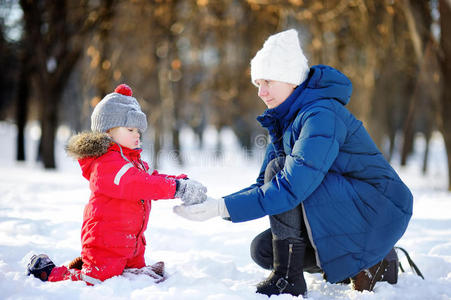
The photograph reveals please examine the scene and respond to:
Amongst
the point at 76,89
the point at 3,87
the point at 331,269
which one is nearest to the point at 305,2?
the point at 331,269

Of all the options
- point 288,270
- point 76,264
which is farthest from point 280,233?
point 76,264

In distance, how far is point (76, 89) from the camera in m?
17.2

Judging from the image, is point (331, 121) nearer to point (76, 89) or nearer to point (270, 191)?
point (270, 191)

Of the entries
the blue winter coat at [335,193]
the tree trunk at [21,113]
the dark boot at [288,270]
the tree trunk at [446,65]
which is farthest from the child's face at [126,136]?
the tree trunk at [21,113]

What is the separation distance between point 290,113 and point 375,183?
0.53 m

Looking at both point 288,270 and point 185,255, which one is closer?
point 288,270

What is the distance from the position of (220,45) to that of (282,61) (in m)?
9.79

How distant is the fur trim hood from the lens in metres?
2.00

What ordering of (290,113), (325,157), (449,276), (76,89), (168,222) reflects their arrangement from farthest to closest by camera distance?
(76,89) < (168,222) < (449,276) < (290,113) < (325,157)

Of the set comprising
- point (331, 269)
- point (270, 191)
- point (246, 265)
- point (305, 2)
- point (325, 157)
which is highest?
point (305, 2)

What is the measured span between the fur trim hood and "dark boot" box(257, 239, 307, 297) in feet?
3.37

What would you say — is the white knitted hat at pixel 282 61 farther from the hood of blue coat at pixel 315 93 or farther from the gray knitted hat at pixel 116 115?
the gray knitted hat at pixel 116 115

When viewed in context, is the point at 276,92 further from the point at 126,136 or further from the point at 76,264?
the point at 76,264

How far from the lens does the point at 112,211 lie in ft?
6.62
